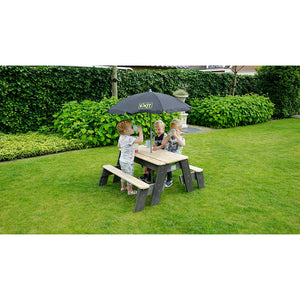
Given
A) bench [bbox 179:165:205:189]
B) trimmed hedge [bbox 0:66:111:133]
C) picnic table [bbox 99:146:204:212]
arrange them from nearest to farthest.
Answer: picnic table [bbox 99:146:204:212]
bench [bbox 179:165:205:189]
trimmed hedge [bbox 0:66:111:133]

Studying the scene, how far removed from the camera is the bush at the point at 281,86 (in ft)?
46.7

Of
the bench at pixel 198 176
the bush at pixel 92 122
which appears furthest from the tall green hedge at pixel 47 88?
the bench at pixel 198 176

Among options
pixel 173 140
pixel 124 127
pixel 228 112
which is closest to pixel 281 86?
pixel 228 112

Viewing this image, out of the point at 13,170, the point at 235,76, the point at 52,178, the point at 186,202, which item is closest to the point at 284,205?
the point at 186,202

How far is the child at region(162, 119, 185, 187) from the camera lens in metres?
4.61

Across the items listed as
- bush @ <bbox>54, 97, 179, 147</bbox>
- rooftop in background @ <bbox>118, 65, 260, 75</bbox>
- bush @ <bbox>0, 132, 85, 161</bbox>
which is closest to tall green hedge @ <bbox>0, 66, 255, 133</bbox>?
bush @ <bbox>54, 97, 179, 147</bbox>

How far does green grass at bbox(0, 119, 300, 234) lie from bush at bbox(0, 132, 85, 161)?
1.30 ft

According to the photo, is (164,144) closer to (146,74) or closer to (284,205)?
(284,205)

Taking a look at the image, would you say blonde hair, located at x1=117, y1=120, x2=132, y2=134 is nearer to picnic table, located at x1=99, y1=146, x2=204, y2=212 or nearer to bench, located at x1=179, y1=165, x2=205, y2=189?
picnic table, located at x1=99, y1=146, x2=204, y2=212

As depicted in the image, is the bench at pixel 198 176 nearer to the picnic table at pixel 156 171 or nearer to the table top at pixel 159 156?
the picnic table at pixel 156 171

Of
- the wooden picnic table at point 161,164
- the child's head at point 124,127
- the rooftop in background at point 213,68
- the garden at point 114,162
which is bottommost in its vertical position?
the garden at point 114,162

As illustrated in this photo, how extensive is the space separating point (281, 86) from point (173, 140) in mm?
12482

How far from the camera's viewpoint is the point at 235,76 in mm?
14648

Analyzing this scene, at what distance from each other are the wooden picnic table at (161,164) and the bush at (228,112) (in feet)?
24.6
